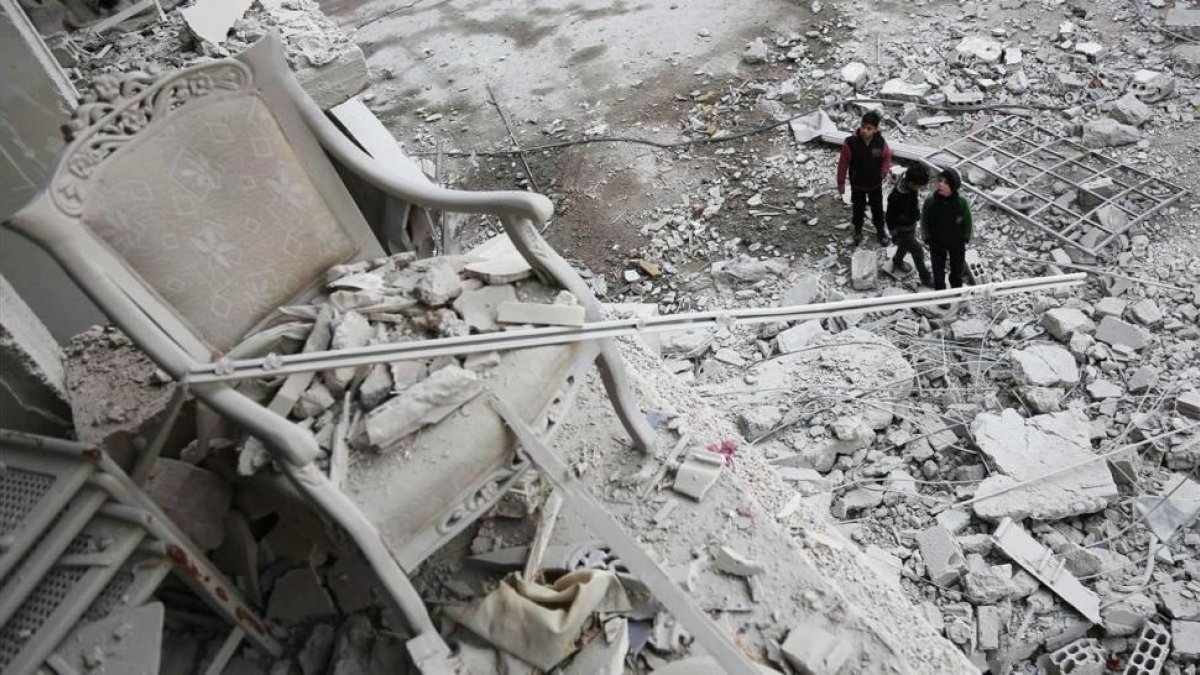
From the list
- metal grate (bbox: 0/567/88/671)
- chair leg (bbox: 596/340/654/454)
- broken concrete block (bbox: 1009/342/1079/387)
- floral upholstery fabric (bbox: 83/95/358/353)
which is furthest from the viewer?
broken concrete block (bbox: 1009/342/1079/387)

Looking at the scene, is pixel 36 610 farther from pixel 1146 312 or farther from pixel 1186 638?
pixel 1146 312

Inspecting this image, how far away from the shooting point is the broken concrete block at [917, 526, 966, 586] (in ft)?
11.3

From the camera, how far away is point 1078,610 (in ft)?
10.9

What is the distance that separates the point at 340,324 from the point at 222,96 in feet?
2.61

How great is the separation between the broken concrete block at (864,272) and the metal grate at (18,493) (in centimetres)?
438

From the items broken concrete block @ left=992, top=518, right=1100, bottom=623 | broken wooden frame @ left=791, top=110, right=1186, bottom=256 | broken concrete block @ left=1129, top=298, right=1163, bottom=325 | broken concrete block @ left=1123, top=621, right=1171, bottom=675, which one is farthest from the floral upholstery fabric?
broken wooden frame @ left=791, top=110, right=1186, bottom=256

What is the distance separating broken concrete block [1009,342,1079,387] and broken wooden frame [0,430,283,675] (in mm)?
3877

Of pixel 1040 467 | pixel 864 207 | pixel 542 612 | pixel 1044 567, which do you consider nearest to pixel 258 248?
pixel 542 612

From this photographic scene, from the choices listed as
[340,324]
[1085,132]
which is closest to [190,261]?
[340,324]

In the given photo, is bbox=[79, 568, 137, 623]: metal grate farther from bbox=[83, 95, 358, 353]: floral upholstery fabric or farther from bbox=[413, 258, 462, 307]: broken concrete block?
bbox=[413, 258, 462, 307]: broken concrete block

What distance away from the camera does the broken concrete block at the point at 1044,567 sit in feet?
10.9

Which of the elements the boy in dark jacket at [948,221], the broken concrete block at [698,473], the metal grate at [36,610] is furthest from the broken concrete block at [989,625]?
the metal grate at [36,610]

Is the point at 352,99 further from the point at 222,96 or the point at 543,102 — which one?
the point at 543,102

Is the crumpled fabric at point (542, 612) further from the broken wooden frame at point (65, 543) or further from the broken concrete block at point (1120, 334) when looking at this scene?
the broken concrete block at point (1120, 334)
